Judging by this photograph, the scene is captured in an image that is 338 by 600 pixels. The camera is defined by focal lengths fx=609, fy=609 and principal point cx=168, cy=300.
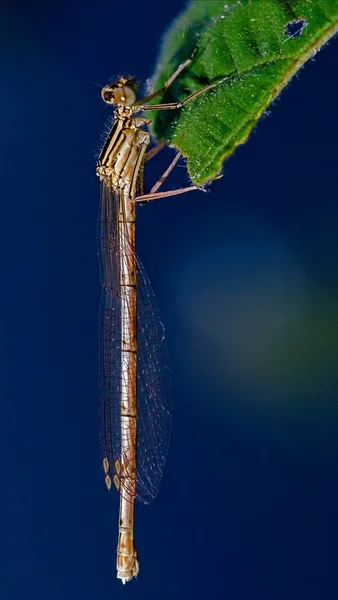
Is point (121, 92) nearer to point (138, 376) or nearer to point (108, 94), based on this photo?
point (108, 94)

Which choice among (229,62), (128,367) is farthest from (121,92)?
(128,367)

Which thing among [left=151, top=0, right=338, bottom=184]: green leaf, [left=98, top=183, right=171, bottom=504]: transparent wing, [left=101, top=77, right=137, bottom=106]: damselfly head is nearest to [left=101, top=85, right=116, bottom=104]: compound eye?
[left=101, top=77, right=137, bottom=106]: damselfly head

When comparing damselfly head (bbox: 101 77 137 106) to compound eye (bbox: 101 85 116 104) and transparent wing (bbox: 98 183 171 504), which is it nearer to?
compound eye (bbox: 101 85 116 104)

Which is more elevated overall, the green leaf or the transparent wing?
the green leaf

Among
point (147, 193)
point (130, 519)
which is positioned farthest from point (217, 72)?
point (130, 519)

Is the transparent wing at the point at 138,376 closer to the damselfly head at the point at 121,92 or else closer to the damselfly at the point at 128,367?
the damselfly at the point at 128,367

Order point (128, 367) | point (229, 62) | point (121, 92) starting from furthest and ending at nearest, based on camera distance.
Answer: point (128, 367), point (121, 92), point (229, 62)
